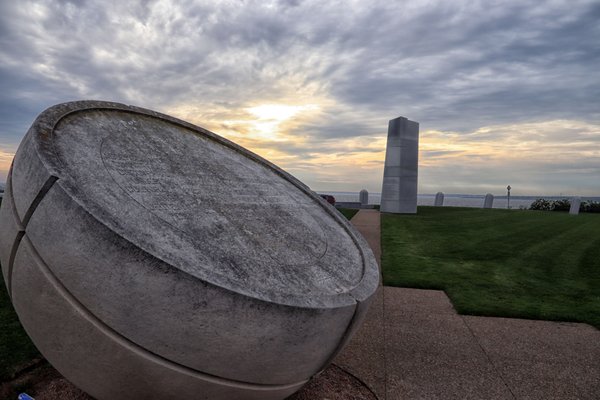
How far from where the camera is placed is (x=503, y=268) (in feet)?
30.5

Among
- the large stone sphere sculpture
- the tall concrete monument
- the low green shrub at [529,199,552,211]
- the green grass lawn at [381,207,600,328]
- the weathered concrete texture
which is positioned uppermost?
the tall concrete monument

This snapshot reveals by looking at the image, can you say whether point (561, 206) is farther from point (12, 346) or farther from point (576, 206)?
point (12, 346)

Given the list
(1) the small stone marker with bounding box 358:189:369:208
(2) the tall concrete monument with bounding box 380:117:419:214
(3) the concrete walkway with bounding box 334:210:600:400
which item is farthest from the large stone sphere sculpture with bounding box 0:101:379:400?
(1) the small stone marker with bounding box 358:189:369:208

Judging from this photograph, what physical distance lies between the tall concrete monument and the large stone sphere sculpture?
18300 millimetres

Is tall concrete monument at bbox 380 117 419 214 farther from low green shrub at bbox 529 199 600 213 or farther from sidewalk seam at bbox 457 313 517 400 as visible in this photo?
sidewalk seam at bbox 457 313 517 400

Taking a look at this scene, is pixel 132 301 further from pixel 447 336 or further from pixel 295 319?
pixel 447 336

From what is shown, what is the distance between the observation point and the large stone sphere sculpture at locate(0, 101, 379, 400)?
231 centimetres

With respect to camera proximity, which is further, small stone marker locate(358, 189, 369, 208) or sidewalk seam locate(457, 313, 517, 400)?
small stone marker locate(358, 189, 369, 208)

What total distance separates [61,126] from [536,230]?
56.2 feet

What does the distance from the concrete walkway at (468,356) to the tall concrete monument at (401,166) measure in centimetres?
1550

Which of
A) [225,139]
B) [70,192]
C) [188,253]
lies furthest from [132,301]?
[225,139]

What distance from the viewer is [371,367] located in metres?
4.27

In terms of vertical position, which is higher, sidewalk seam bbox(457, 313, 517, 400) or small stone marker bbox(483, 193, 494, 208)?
small stone marker bbox(483, 193, 494, 208)

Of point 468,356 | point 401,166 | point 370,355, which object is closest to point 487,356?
point 468,356
